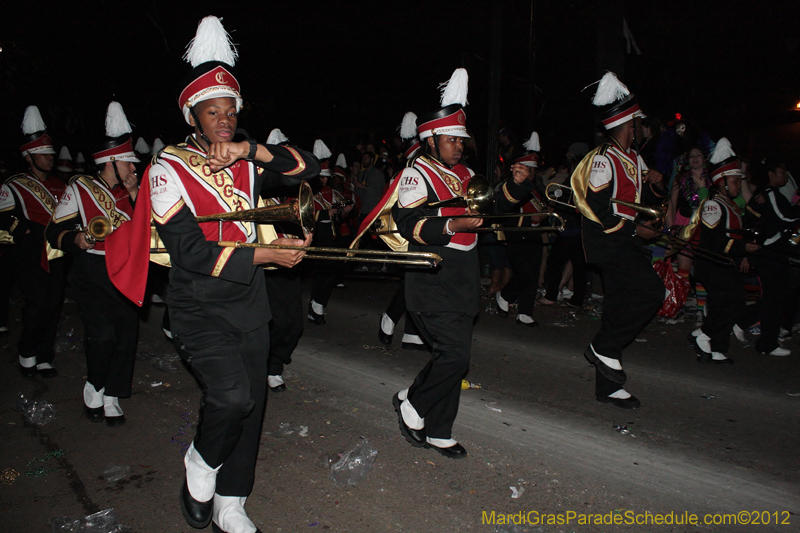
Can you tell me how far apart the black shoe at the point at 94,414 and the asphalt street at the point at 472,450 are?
0.12 meters

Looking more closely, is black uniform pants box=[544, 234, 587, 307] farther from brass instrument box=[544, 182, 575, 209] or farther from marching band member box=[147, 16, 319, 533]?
marching band member box=[147, 16, 319, 533]

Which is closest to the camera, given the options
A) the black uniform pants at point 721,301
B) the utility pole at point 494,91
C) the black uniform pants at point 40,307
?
the black uniform pants at point 40,307

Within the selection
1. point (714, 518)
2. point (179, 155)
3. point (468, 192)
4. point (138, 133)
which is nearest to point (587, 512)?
point (714, 518)

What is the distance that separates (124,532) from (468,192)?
2792 millimetres

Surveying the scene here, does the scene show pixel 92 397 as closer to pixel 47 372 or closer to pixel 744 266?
pixel 47 372

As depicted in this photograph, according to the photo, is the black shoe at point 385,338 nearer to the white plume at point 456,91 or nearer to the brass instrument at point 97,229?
the white plume at point 456,91

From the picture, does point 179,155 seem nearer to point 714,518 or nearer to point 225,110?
point 225,110

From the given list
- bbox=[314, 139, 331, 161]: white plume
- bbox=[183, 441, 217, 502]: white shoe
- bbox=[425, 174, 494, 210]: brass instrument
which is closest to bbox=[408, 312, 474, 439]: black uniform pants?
bbox=[425, 174, 494, 210]: brass instrument

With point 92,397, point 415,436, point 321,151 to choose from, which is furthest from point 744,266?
point 92,397

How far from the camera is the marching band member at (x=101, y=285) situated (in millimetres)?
4426

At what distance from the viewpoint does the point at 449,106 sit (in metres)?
4.07

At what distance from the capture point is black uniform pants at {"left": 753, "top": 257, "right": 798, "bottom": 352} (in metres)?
6.21

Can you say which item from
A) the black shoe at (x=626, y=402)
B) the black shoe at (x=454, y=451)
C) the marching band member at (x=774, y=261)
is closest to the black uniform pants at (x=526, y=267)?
the marching band member at (x=774, y=261)

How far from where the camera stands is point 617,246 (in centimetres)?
481
